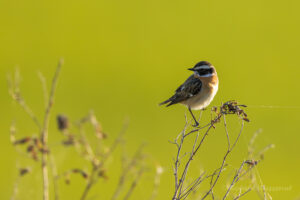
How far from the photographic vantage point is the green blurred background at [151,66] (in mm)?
12820

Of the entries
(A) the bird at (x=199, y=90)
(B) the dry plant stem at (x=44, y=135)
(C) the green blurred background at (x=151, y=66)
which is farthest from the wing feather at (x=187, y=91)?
(B) the dry plant stem at (x=44, y=135)

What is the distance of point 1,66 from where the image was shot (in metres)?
16.9

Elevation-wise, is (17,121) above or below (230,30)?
below

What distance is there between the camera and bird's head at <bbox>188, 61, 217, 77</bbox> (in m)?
7.29

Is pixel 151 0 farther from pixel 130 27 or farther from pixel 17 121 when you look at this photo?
pixel 17 121

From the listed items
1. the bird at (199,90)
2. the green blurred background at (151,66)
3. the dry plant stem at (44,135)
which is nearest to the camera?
the dry plant stem at (44,135)

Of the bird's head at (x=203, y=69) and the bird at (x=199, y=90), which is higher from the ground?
the bird's head at (x=203, y=69)

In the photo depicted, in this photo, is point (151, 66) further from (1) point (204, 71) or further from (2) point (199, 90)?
(2) point (199, 90)

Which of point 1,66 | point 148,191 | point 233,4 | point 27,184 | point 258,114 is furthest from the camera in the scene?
point 233,4

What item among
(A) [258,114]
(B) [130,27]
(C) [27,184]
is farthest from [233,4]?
(C) [27,184]

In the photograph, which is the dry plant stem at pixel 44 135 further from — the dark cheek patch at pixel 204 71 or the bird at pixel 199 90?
the dark cheek patch at pixel 204 71

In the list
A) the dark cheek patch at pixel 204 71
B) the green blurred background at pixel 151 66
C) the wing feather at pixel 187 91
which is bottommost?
the wing feather at pixel 187 91

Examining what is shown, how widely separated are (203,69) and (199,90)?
0.27 m

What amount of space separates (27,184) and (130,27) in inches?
531
